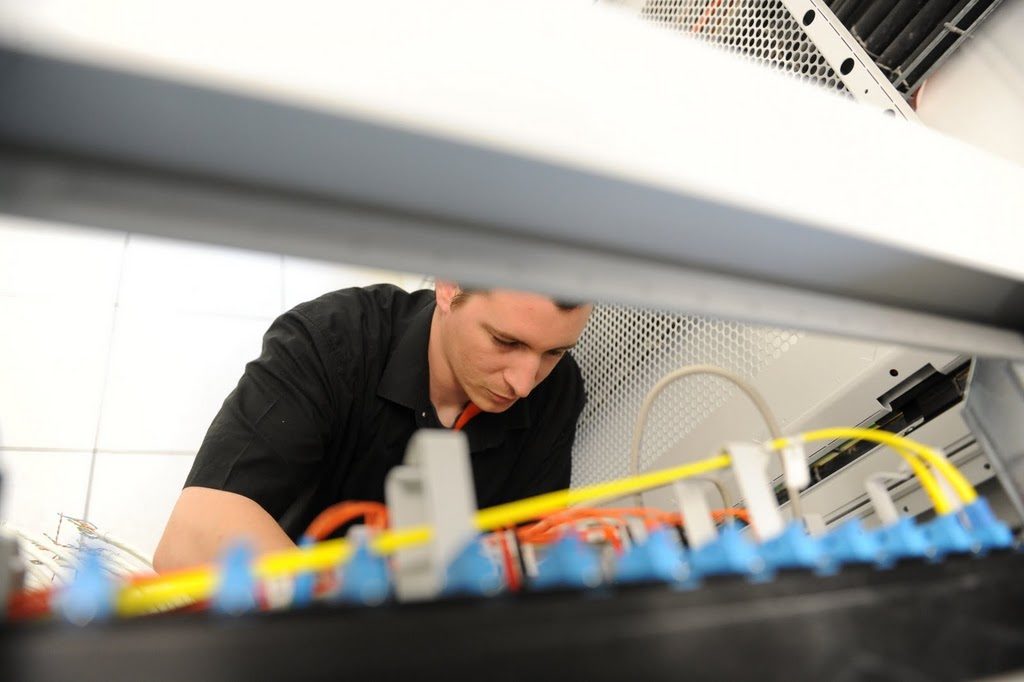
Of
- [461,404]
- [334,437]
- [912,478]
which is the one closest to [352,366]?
[334,437]

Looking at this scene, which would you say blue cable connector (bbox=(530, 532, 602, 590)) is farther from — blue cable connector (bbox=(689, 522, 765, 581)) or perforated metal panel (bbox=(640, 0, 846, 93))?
perforated metal panel (bbox=(640, 0, 846, 93))

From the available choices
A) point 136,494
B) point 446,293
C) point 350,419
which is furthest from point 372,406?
point 136,494

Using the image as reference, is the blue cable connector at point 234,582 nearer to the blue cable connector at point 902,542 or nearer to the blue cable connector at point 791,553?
the blue cable connector at point 791,553

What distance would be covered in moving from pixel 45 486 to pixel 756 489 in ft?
6.70

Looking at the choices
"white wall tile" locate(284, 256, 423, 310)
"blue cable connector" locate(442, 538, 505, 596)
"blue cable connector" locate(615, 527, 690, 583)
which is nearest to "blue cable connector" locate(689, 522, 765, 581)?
"blue cable connector" locate(615, 527, 690, 583)


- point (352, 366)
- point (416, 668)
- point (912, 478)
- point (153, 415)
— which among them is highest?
point (153, 415)

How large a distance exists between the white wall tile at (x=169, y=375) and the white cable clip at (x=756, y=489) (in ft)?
6.65

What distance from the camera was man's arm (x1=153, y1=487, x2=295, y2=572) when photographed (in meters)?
0.95

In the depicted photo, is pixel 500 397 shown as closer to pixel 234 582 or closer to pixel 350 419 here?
pixel 350 419

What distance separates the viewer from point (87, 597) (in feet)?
0.88

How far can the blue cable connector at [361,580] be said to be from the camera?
0.30 metres

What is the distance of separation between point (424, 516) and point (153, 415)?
6.85ft

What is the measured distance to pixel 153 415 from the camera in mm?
2158

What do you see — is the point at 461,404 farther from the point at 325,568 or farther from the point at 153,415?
the point at 153,415
